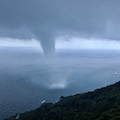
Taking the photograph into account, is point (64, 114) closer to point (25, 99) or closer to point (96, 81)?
point (25, 99)

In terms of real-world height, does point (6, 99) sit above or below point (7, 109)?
above

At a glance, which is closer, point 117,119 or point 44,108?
point 117,119

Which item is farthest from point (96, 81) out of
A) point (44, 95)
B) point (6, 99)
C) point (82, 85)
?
point (6, 99)

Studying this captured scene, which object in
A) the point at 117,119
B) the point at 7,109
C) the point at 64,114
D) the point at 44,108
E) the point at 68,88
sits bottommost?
the point at 117,119

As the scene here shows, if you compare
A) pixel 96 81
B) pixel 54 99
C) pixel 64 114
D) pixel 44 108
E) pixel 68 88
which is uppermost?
pixel 96 81

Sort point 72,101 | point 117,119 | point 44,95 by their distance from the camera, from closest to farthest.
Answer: point 117,119, point 72,101, point 44,95

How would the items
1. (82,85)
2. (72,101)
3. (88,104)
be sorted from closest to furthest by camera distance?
(88,104)
(72,101)
(82,85)

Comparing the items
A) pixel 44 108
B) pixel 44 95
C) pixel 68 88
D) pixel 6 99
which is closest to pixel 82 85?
pixel 68 88

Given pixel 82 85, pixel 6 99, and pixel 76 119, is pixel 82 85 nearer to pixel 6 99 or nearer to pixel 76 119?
pixel 6 99

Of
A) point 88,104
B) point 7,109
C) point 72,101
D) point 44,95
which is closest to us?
point 88,104
